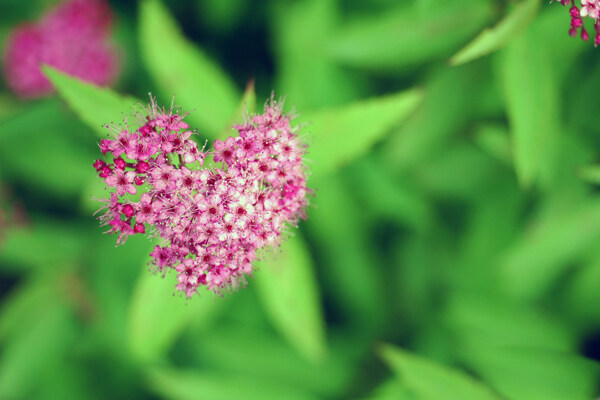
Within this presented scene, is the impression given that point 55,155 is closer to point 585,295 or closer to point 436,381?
point 436,381

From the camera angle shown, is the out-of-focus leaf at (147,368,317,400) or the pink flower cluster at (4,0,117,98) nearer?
the out-of-focus leaf at (147,368,317,400)

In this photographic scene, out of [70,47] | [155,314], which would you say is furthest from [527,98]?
[70,47]

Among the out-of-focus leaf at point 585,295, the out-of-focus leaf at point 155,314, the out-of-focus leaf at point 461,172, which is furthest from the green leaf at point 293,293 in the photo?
the out-of-focus leaf at point 585,295

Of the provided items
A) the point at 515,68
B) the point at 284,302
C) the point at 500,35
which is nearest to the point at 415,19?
the point at 515,68

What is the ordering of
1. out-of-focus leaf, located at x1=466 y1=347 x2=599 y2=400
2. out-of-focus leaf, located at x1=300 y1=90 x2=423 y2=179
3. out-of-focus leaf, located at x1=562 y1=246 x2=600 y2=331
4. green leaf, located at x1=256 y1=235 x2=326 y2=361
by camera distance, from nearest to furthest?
1. out-of-focus leaf, located at x1=300 y1=90 x2=423 y2=179
2. green leaf, located at x1=256 y1=235 x2=326 y2=361
3. out-of-focus leaf, located at x1=466 y1=347 x2=599 y2=400
4. out-of-focus leaf, located at x1=562 y1=246 x2=600 y2=331

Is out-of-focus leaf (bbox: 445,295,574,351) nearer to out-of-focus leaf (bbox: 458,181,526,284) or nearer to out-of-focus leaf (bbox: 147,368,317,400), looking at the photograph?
out-of-focus leaf (bbox: 458,181,526,284)

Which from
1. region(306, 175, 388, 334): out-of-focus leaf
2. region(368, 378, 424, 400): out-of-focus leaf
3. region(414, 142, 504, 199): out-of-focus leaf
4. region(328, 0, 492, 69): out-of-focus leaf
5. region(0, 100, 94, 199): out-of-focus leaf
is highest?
region(0, 100, 94, 199): out-of-focus leaf

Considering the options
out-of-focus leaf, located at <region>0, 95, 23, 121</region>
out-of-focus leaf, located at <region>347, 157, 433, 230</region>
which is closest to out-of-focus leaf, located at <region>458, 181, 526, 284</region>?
out-of-focus leaf, located at <region>347, 157, 433, 230</region>

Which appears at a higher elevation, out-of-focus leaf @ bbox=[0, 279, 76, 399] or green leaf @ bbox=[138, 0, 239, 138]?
green leaf @ bbox=[138, 0, 239, 138]
